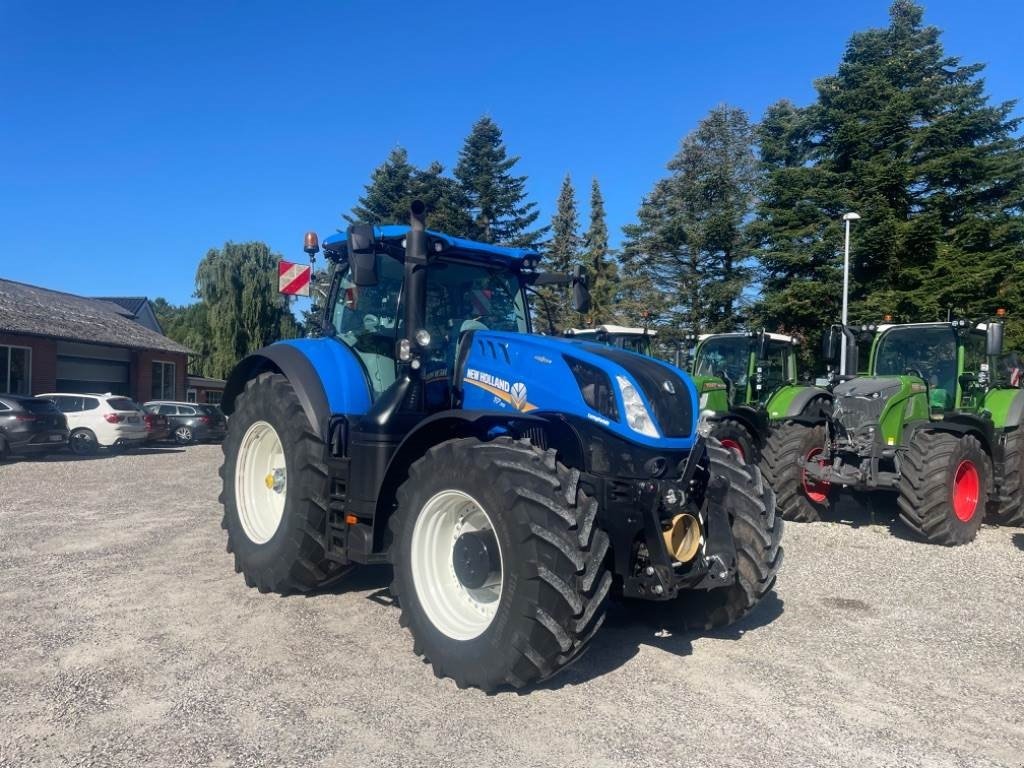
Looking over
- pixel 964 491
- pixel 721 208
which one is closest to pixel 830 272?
pixel 721 208

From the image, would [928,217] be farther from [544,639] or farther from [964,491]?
[544,639]

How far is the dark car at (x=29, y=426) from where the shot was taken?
1672 cm

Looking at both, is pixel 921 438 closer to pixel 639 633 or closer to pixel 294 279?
pixel 639 633

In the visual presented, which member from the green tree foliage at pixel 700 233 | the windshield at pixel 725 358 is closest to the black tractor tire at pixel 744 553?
the windshield at pixel 725 358

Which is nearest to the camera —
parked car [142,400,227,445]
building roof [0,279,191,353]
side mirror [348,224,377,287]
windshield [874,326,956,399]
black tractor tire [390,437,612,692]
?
black tractor tire [390,437,612,692]

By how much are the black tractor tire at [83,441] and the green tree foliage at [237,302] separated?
54.7ft

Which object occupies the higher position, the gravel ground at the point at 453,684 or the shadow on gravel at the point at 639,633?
the shadow on gravel at the point at 639,633

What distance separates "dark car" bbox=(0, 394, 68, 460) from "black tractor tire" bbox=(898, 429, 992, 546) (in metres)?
16.8

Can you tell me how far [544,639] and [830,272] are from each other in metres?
26.4

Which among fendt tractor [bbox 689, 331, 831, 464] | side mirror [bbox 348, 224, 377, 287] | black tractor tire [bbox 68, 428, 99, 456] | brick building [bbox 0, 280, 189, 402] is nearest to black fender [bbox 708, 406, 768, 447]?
fendt tractor [bbox 689, 331, 831, 464]

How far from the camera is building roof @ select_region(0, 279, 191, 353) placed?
80.6ft

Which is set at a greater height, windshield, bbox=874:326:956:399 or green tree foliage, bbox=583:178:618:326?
green tree foliage, bbox=583:178:618:326

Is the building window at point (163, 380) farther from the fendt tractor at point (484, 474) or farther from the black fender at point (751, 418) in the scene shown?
the fendt tractor at point (484, 474)

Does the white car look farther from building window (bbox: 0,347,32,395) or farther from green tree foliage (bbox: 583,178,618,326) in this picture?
green tree foliage (bbox: 583,178,618,326)
